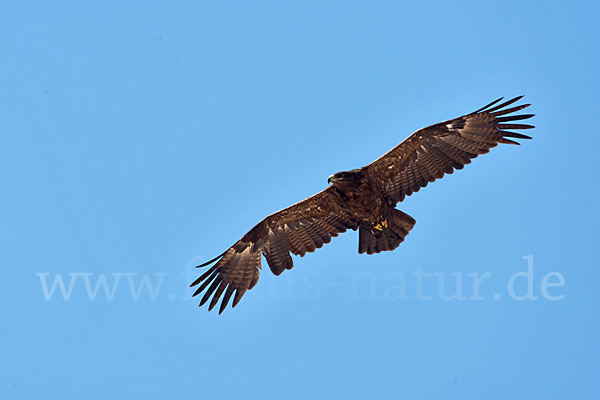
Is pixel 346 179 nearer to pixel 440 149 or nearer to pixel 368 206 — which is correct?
pixel 368 206

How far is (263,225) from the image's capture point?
68.6 ft

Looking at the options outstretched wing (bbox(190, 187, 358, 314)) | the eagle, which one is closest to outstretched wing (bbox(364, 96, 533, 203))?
the eagle

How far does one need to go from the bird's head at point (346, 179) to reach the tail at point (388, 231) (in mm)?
993

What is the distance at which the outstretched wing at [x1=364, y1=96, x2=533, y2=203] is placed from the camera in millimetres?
19562

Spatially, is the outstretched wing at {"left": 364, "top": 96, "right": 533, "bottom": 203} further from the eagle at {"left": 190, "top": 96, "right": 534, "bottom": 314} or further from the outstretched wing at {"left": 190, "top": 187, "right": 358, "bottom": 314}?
the outstretched wing at {"left": 190, "top": 187, "right": 358, "bottom": 314}

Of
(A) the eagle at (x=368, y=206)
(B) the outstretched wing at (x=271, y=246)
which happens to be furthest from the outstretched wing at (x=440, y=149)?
(B) the outstretched wing at (x=271, y=246)

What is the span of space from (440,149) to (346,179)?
2.02 m

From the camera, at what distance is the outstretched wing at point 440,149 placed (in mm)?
19562

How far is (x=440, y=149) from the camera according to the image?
19875mm

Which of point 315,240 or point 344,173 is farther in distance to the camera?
point 315,240

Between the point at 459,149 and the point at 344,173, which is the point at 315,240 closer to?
the point at 344,173

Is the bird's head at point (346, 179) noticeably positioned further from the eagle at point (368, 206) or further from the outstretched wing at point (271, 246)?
the outstretched wing at point (271, 246)

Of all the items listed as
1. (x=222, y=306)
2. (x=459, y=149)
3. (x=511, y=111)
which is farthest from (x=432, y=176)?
(x=222, y=306)

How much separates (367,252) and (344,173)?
1.87 m
